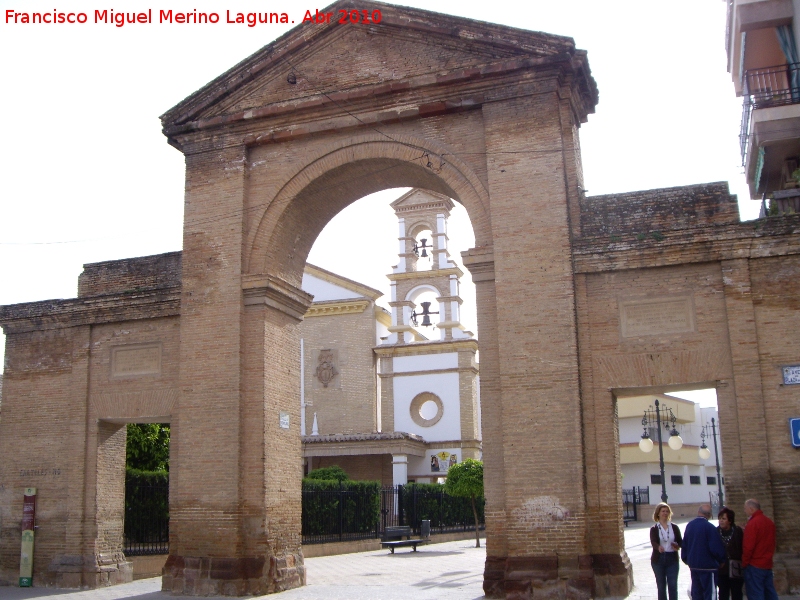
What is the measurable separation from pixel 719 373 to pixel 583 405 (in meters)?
1.87

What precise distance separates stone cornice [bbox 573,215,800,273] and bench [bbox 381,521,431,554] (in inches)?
439

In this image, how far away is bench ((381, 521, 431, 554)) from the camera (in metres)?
21.1

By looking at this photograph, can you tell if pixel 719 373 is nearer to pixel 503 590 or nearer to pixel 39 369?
pixel 503 590

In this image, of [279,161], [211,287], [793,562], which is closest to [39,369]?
[211,287]

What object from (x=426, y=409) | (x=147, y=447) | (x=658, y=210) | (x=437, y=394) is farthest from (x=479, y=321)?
(x=426, y=409)

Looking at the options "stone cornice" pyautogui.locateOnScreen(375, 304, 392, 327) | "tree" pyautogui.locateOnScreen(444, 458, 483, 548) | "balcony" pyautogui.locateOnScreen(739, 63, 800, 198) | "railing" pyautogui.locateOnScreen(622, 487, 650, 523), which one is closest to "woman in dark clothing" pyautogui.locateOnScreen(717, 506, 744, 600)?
"balcony" pyautogui.locateOnScreen(739, 63, 800, 198)

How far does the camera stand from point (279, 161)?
1419cm

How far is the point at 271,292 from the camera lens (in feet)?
45.3

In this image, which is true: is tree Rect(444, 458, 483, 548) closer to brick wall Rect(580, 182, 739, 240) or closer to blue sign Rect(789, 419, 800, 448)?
brick wall Rect(580, 182, 739, 240)

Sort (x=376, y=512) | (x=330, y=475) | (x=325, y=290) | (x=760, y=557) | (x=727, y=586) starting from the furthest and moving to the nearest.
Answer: (x=325, y=290)
(x=330, y=475)
(x=376, y=512)
(x=727, y=586)
(x=760, y=557)

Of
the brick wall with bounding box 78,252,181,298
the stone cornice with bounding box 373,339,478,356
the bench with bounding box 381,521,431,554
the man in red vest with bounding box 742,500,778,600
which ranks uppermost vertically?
the stone cornice with bounding box 373,339,478,356

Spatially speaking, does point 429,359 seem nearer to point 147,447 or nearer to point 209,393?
point 147,447

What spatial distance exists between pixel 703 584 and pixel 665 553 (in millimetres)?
616

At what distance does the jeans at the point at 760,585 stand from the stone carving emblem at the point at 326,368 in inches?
1041
